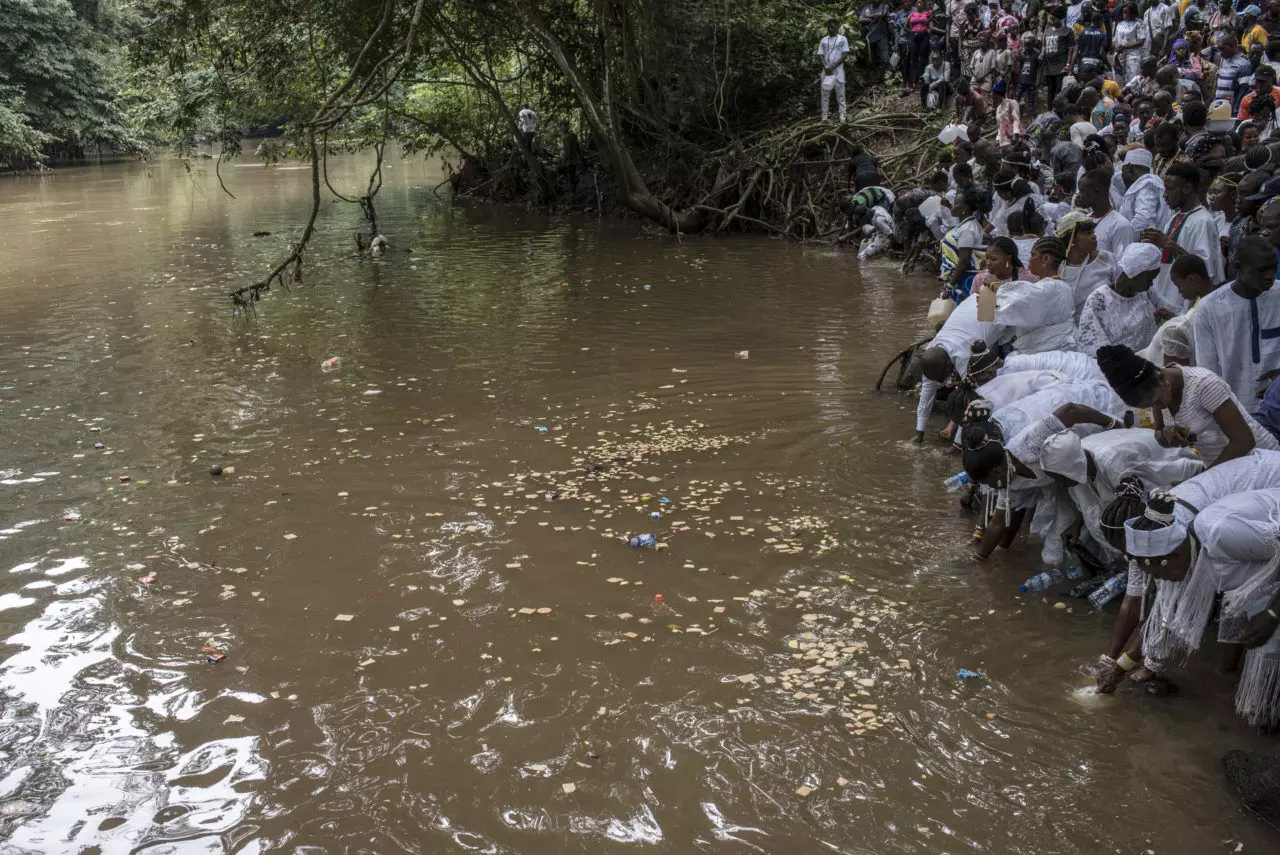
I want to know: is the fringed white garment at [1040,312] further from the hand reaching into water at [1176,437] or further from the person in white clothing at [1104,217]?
the hand reaching into water at [1176,437]

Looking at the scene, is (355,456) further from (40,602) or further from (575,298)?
(575,298)

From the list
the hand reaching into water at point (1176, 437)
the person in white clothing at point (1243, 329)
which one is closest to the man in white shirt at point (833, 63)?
the person in white clothing at point (1243, 329)

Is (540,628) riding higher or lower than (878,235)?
lower

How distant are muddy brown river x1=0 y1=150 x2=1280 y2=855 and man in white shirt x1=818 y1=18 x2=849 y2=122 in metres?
9.64

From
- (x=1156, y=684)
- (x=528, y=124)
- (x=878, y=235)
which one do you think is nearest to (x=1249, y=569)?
(x=1156, y=684)

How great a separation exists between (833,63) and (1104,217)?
12.7 metres

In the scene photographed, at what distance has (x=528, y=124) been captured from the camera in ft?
77.8

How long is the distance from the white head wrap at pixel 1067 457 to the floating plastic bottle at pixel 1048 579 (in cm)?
60

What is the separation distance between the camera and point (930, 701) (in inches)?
182

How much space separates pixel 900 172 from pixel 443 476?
1278 cm

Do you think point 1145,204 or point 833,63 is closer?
point 1145,204

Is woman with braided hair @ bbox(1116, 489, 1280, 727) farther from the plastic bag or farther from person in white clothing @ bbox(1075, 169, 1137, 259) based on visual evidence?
the plastic bag

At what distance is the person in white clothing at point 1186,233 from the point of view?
669 cm

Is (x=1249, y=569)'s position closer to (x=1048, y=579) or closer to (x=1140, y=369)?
(x=1140, y=369)
